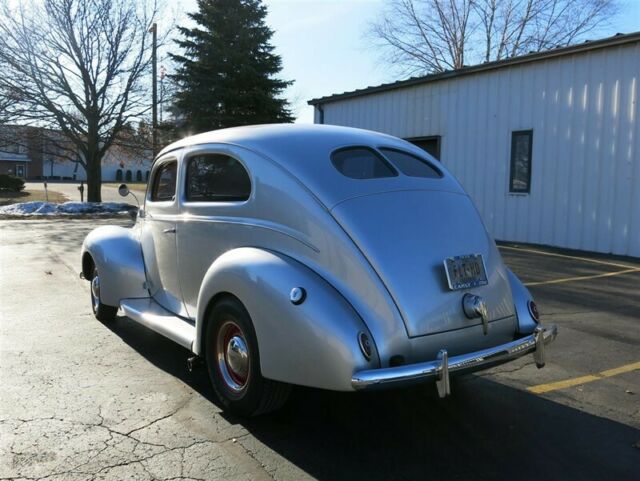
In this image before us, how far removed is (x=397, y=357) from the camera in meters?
3.18

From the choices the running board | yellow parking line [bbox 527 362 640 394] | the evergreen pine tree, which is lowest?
yellow parking line [bbox 527 362 640 394]

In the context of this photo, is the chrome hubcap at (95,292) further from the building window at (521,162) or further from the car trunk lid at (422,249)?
the building window at (521,162)

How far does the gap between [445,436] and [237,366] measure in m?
1.40

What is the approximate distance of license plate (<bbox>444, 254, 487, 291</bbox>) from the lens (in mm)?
3469

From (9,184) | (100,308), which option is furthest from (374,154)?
(9,184)

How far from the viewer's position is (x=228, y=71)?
84.5 ft

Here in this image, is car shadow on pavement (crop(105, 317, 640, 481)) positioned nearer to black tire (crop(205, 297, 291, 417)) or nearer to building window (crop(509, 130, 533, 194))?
black tire (crop(205, 297, 291, 417))

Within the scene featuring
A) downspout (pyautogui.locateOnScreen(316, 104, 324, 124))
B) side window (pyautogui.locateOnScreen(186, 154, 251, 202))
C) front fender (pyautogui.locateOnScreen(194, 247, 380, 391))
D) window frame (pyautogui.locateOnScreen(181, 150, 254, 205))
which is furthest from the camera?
downspout (pyautogui.locateOnScreen(316, 104, 324, 124))

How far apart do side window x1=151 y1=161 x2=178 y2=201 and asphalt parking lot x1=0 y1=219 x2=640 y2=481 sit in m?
1.44

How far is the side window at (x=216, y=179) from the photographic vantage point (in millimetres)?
4121

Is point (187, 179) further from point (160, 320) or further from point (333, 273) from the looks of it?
point (333, 273)

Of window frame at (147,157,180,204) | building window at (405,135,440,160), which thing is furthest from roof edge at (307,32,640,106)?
window frame at (147,157,180,204)

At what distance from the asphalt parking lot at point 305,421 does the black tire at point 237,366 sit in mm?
152

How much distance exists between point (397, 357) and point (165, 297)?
8.21 feet
